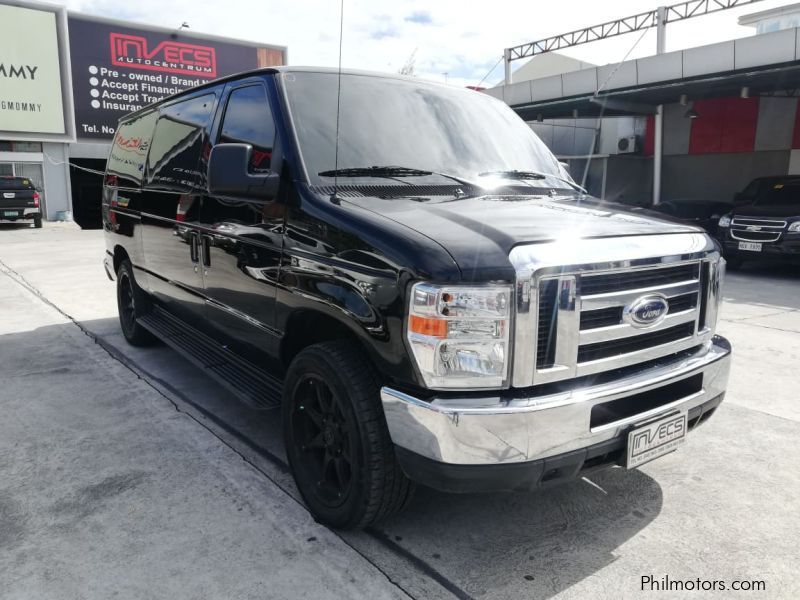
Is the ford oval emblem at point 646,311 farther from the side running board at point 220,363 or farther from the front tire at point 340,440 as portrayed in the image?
the side running board at point 220,363

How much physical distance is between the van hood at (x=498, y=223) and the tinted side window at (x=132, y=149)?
300 centimetres

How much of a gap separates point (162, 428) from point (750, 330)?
5785 millimetres

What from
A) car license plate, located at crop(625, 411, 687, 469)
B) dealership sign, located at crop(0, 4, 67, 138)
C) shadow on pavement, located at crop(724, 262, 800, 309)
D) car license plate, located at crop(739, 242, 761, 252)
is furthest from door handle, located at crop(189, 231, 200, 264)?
dealership sign, located at crop(0, 4, 67, 138)

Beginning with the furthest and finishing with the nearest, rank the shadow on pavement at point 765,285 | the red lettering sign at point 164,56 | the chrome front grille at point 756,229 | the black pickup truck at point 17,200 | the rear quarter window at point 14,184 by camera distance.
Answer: the red lettering sign at point 164,56, the black pickup truck at point 17,200, the rear quarter window at point 14,184, the chrome front grille at point 756,229, the shadow on pavement at point 765,285

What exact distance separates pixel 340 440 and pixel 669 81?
14500mm

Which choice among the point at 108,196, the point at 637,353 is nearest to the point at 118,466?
the point at 637,353

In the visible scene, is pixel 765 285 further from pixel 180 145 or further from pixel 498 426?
pixel 498 426

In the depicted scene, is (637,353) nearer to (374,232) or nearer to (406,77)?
(374,232)

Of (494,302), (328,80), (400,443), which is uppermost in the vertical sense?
(328,80)

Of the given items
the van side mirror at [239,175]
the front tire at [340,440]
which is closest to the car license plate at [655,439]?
the front tire at [340,440]

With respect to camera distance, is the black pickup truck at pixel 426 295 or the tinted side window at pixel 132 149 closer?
the black pickup truck at pixel 426 295

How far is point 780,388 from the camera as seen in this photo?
15.7 ft

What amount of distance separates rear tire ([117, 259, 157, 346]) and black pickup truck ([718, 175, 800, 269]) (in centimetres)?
956

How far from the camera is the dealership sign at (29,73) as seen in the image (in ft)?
70.3
